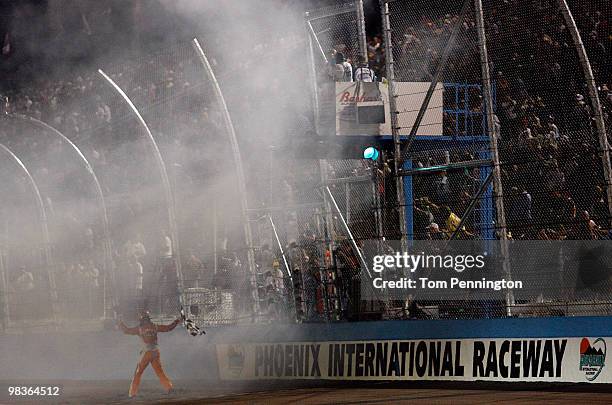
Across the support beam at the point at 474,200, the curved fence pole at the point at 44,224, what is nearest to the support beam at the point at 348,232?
the support beam at the point at 474,200

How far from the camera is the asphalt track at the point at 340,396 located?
36.9 ft

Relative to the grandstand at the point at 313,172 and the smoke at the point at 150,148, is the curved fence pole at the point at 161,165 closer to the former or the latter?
the grandstand at the point at 313,172

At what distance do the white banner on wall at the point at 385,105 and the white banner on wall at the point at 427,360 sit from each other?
3.04 metres

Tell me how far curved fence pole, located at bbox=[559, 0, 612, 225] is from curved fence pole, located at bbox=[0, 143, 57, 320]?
11.6 m

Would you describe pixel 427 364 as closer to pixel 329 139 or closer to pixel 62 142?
pixel 329 139

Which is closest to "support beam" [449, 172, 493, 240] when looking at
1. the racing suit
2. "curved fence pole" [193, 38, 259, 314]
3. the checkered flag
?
"curved fence pole" [193, 38, 259, 314]

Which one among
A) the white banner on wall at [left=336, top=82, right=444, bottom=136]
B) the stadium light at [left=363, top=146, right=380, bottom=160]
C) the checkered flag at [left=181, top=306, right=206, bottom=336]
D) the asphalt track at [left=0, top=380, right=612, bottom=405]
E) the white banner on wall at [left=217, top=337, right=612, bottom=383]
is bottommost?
the asphalt track at [left=0, top=380, right=612, bottom=405]

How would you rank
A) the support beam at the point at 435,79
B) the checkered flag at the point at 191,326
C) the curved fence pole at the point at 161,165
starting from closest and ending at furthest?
the support beam at the point at 435,79 < the checkered flag at the point at 191,326 < the curved fence pole at the point at 161,165

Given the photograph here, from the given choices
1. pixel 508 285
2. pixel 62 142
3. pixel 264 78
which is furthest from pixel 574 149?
pixel 62 142

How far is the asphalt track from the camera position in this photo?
11234 mm

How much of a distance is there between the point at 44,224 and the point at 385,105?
8.77m

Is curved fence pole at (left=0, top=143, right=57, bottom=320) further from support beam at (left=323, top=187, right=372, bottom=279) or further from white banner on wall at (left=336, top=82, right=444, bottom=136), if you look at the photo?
white banner on wall at (left=336, top=82, right=444, bottom=136)

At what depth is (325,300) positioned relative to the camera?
1427cm

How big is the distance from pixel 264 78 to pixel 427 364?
222 inches
